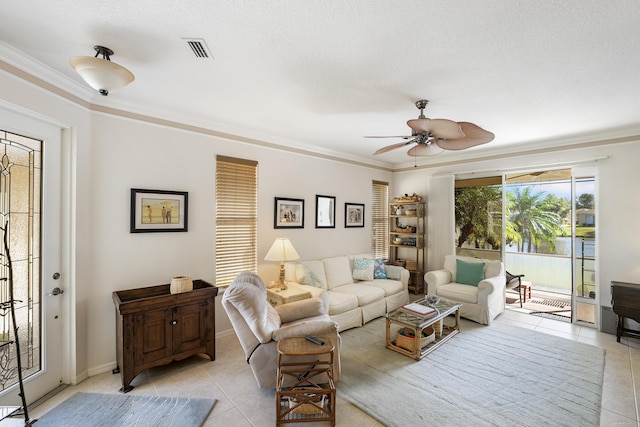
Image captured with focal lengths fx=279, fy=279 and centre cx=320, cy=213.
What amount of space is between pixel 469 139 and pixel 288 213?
2611 millimetres

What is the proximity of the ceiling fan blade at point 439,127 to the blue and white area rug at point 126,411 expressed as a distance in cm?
285

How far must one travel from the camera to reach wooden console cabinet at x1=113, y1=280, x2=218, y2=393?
8.14 feet

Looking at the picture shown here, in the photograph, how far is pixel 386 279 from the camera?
15.9 ft

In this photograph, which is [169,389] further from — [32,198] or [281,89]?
[281,89]

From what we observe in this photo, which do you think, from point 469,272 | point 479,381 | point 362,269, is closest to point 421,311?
point 479,381

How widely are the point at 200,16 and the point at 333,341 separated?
2536 mm

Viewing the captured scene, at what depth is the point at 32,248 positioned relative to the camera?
2.29 metres

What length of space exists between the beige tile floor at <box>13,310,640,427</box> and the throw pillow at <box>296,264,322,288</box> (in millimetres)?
1132

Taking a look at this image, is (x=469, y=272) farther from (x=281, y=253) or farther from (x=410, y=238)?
(x=281, y=253)

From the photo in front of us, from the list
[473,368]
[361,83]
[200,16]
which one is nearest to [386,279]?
[473,368]

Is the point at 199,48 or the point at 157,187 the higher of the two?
the point at 199,48

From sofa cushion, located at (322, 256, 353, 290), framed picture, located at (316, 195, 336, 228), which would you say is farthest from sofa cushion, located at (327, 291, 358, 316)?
framed picture, located at (316, 195, 336, 228)

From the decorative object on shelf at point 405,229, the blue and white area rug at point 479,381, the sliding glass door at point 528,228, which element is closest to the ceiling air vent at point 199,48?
the blue and white area rug at point 479,381

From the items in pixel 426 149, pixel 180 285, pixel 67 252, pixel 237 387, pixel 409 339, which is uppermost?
pixel 426 149
